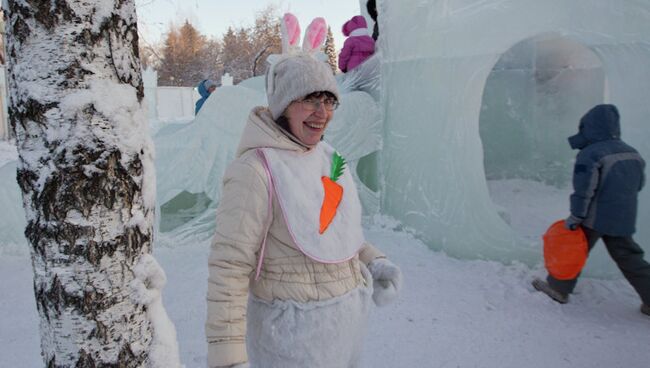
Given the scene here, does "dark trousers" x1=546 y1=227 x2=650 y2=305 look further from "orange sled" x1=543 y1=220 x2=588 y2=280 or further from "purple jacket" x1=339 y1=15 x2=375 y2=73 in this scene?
"purple jacket" x1=339 y1=15 x2=375 y2=73

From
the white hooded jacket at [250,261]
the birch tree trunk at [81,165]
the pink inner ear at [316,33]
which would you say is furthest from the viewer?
the pink inner ear at [316,33]

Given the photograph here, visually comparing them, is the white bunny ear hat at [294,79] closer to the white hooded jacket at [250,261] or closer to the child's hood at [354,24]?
the white hooded jacket at [250,261]

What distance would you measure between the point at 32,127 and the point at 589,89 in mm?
8163

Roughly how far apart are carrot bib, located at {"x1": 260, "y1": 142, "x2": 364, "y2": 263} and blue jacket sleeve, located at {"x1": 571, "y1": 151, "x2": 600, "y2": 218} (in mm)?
2642

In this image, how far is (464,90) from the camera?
4652mm

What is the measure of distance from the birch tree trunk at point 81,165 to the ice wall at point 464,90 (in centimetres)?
387

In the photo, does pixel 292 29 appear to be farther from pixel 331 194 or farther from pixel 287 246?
pixel 287 246

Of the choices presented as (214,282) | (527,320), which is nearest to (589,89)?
(527,320)

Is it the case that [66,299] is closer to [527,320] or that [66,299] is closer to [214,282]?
[214,282]

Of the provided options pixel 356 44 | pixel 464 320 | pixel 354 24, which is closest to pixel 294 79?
pixel 464 320

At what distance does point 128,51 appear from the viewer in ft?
4.37

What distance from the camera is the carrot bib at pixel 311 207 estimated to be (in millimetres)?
1614

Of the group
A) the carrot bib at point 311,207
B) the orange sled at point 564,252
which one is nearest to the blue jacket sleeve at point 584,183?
the orange sled at point 564,252

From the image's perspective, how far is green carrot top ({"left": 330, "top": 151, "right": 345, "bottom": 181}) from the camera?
1.86 m
